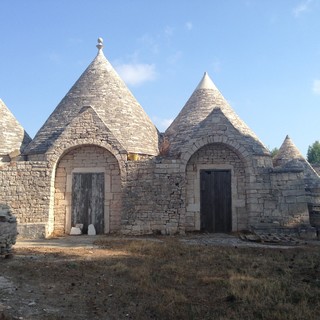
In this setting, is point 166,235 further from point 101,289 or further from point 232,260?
point 101,289

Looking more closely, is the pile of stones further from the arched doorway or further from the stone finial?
the stone finial

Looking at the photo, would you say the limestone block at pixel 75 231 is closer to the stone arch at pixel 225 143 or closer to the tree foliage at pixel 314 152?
the stone arch at pixel 225 143

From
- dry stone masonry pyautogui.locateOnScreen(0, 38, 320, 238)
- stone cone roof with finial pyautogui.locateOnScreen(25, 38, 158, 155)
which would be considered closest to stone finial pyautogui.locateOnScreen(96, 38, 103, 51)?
stone cone roof with finial pyautogui.locateOnScreen(25, 38, 158, 155)

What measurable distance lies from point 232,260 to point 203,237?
3.94 m

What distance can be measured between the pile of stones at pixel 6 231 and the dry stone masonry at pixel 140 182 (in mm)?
3575

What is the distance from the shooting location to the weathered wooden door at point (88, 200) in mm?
11750

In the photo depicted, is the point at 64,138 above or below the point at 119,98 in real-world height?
below

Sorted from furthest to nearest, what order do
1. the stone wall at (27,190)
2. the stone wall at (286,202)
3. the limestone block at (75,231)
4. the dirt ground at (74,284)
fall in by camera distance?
the limestone block at (75,231) → the stone wall at (286,202) → the stone wall at (27,190) → the dirt ground at (74,284)

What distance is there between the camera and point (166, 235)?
10883 mm

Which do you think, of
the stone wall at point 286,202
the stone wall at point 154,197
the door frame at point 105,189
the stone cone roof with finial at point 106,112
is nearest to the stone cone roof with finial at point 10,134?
the stone cone roof with finial at point 106,112

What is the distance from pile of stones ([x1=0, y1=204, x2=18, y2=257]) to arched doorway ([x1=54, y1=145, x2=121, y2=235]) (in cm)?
430

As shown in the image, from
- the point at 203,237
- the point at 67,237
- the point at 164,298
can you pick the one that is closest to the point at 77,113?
the point at 67,237

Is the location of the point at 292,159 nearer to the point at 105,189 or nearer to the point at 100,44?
the point at 105,189

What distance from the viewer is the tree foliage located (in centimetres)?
3544
